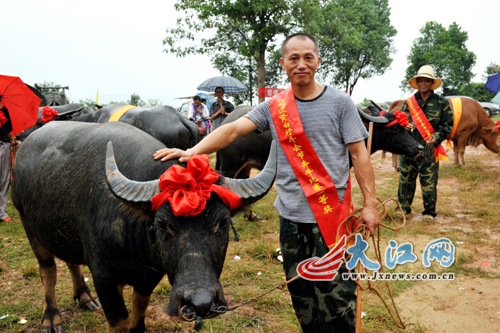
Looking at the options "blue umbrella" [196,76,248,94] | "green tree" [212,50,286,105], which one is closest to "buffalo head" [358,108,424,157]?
"blue umbrella" [196,76,248,94]

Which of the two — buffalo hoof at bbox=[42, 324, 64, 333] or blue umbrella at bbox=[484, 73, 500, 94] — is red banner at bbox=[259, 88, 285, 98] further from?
buffalo hoof at bbox=[42, 324, 64, 333]

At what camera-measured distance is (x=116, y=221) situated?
2.14m

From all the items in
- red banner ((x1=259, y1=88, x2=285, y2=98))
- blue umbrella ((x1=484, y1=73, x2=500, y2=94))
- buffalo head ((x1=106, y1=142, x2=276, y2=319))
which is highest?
blue umbrella ((x1=484, y1=73, x2=500, y2=94))

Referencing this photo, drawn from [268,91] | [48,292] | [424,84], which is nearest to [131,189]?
[48,292]

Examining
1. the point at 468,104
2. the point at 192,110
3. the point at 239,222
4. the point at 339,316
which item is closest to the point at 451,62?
the point at 468,104

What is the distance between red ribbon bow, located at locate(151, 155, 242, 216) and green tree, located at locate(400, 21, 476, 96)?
129 feet

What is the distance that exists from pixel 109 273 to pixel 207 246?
922 mm

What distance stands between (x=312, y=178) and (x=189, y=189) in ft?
2.77

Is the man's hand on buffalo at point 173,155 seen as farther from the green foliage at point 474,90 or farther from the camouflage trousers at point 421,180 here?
the green foliage at point 474,90

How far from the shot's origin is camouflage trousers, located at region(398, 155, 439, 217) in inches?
209

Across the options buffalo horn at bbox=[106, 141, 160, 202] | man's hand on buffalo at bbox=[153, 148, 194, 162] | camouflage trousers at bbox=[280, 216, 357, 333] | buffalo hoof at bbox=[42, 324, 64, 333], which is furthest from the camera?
buffalo hoof at bbox=[42, 324, 64, 333]

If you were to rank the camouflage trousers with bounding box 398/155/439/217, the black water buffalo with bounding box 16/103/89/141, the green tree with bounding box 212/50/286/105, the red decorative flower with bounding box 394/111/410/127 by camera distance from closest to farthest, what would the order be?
the red decorative flower with bounding box 394/111/410/127
the camouflage trousers with bounding box 398/155/439/217
the black water buffalo with bounding box 16/103/89/141
the green tree with bounding box 212/50/286/105

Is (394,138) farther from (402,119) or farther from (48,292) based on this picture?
(48,292)

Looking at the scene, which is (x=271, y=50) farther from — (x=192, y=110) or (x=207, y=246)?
(x=207, y=246)
